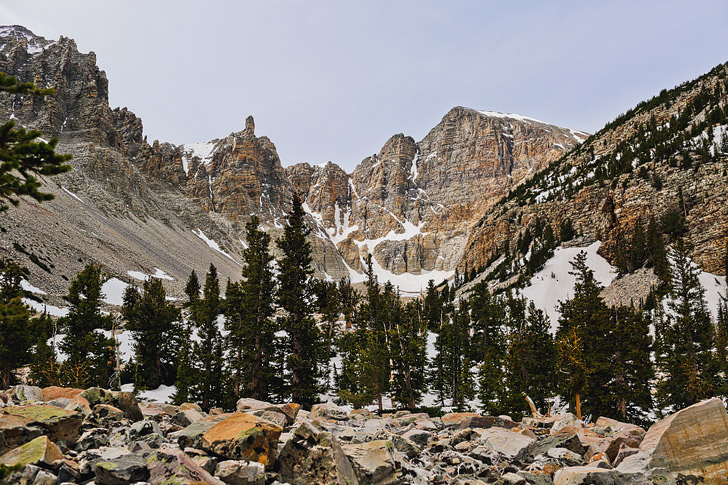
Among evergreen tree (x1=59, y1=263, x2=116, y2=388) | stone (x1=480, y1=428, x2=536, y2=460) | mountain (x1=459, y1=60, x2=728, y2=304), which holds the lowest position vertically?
stone (x1=480, y1=428, x2=536, y2=460)

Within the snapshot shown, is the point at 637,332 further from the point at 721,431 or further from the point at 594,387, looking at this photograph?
the point at 721,431

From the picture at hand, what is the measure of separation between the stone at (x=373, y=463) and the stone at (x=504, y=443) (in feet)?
15.4

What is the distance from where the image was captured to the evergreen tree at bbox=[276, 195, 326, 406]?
2353 cm

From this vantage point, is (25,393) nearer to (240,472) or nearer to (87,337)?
(240,472)

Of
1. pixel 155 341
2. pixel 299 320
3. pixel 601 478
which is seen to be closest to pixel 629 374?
pixel 299 320

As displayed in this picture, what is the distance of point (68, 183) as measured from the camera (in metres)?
121

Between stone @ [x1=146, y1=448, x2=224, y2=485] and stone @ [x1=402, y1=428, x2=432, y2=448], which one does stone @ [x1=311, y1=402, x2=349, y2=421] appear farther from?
stone @ [x1=146, y1=448, x2=224, y2=485]

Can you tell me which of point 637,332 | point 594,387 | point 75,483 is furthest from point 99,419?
point 637,332

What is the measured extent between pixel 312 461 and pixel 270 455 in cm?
82

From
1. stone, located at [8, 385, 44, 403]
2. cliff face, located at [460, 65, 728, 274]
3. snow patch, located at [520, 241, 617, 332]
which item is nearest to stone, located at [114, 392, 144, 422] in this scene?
stone, located at [8, 385, 44, 403]

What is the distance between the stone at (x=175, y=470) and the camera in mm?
5469

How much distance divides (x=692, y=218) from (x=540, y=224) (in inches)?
1778

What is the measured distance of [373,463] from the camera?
26.1 feet

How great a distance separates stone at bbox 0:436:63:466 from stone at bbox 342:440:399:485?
5.23m
